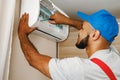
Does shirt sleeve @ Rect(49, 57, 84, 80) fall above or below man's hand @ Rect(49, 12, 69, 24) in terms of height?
below

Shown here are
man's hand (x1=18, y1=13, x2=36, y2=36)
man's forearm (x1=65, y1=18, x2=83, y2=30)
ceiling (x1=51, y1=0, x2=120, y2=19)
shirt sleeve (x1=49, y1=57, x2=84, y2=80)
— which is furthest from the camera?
ceiling (x1=51, y1=0, x2=120, y2=19)

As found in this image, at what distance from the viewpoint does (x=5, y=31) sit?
4.20 feet

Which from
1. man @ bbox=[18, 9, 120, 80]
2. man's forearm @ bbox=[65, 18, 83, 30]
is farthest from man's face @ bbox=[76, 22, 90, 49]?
man's forearm @ bbox=[65, 18, 83, 30]

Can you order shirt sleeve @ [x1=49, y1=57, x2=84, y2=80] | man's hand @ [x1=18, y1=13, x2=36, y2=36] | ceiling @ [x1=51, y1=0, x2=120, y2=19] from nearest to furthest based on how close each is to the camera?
shirt sleeve @ [x1=49, y1=57, x2=84, y2=80] → man's hand @ [x1=18, y1=13, x2=36, y2=36] → ceiling @ [x1=51, y1=0, x2=120, y2=19]

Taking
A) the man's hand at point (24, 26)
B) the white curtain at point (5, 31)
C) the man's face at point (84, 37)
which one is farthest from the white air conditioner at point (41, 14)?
the man's face at point (84, 37)

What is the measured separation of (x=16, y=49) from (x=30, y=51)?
1.00 feet

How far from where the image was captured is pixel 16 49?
1541 millimetres

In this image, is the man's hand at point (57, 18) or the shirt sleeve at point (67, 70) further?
the man's hand at point (57, 18)

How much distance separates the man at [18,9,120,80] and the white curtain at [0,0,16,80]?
0.29ft

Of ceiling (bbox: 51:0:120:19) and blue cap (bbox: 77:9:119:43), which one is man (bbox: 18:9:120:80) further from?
ceiling (bbox: 51:0:120:19)

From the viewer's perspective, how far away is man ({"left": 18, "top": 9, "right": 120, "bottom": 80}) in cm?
Answer: 121

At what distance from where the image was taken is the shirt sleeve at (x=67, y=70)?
3.93ft

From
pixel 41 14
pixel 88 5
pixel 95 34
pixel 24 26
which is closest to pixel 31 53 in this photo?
pixel 24 26

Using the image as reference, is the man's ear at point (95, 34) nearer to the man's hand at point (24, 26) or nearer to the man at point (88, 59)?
the man at point (88, 59)
